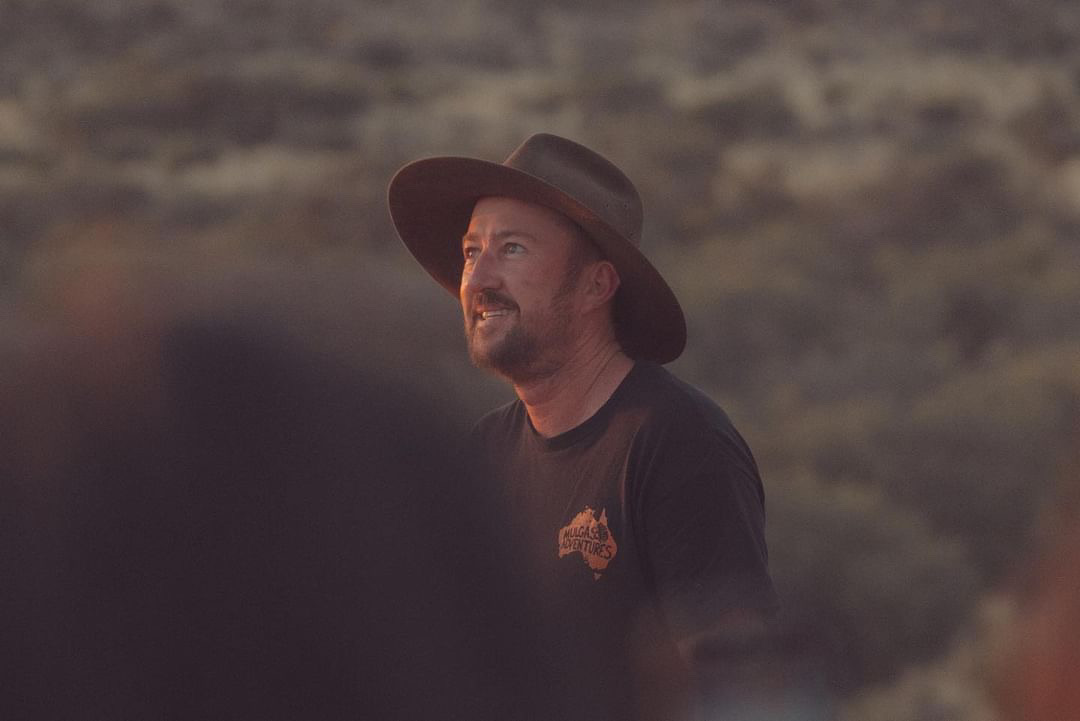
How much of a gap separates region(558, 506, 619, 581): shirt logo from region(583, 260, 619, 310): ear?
530mm

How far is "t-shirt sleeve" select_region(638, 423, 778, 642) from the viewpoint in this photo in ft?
7.48

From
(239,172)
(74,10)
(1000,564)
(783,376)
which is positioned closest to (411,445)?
(1000,564)

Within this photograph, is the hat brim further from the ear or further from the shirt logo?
the shirt logo

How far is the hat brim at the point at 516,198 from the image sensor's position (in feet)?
Result: 9.23

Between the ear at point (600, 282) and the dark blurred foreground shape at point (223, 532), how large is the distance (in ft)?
6.82

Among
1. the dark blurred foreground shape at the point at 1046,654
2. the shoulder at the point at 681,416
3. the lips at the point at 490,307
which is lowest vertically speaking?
the dark blurred foreground shape at the point at 1046,654

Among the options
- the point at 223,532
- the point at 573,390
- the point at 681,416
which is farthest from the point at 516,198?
the point at 223,532

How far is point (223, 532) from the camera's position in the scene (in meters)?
0.73

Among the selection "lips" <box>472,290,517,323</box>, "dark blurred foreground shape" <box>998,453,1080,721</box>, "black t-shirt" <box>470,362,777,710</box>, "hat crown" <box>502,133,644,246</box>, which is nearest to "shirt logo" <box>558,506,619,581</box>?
"black t-shirt" <box>470,362,777,710</box>

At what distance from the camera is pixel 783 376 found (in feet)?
69.6

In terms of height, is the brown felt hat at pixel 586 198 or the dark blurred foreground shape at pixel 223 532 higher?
the brown felt hat at pixel 586 198

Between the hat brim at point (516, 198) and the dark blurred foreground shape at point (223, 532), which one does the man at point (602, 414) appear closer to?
the hat brim at point (516, 198)

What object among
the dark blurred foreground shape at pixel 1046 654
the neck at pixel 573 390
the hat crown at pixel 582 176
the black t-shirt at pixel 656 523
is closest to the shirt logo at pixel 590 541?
the black t-shirt at pixel 656 523

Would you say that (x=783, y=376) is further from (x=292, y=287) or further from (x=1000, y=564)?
(x=292, y=287)
